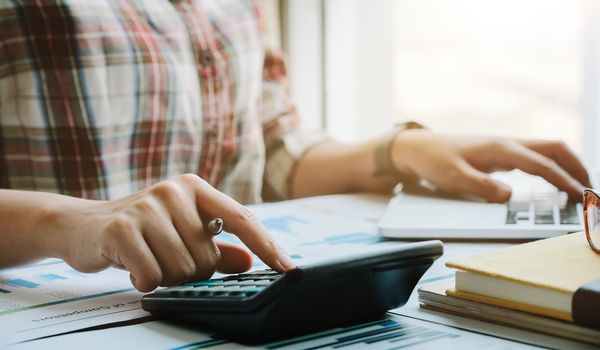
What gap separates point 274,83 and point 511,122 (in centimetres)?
218

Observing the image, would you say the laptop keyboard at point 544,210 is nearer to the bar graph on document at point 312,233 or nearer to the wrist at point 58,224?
the bar graph on document at point 312,233

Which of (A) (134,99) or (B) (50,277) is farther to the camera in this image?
(A) (134,99)

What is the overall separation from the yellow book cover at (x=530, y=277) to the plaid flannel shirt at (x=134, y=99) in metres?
0.64

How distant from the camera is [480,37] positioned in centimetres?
236

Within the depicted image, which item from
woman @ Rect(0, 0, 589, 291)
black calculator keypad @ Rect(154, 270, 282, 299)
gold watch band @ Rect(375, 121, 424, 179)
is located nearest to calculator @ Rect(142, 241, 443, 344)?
black calculator keypad @ Rect(154, 270, 282, 299)

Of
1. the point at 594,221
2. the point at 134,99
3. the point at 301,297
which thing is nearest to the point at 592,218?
the point at 594,221

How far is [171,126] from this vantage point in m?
1.10

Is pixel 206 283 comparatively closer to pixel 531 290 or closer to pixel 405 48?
pixel 531 290

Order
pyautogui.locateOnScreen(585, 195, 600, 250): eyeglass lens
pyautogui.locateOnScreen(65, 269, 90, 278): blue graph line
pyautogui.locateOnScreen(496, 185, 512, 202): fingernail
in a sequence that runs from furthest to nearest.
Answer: pyautogui.locateOnScreen(496, 185, 512, 202): fingernail → pyautogui.locateOnScreen(65, 269, 90, 278): blue graph line → pyautogui.locateOnScreen(585, 195, 600, 250): eyeglass lens

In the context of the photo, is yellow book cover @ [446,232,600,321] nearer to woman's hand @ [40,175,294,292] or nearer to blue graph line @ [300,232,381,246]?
woman's hand @ [40,175,294,292]

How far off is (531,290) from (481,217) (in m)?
0.37

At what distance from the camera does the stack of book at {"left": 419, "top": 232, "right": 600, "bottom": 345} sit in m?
0.44

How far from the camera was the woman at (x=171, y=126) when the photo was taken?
3.15ft

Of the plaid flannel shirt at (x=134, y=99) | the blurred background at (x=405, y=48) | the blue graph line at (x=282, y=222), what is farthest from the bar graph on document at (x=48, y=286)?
the blurred background at (x=405, y=48)
